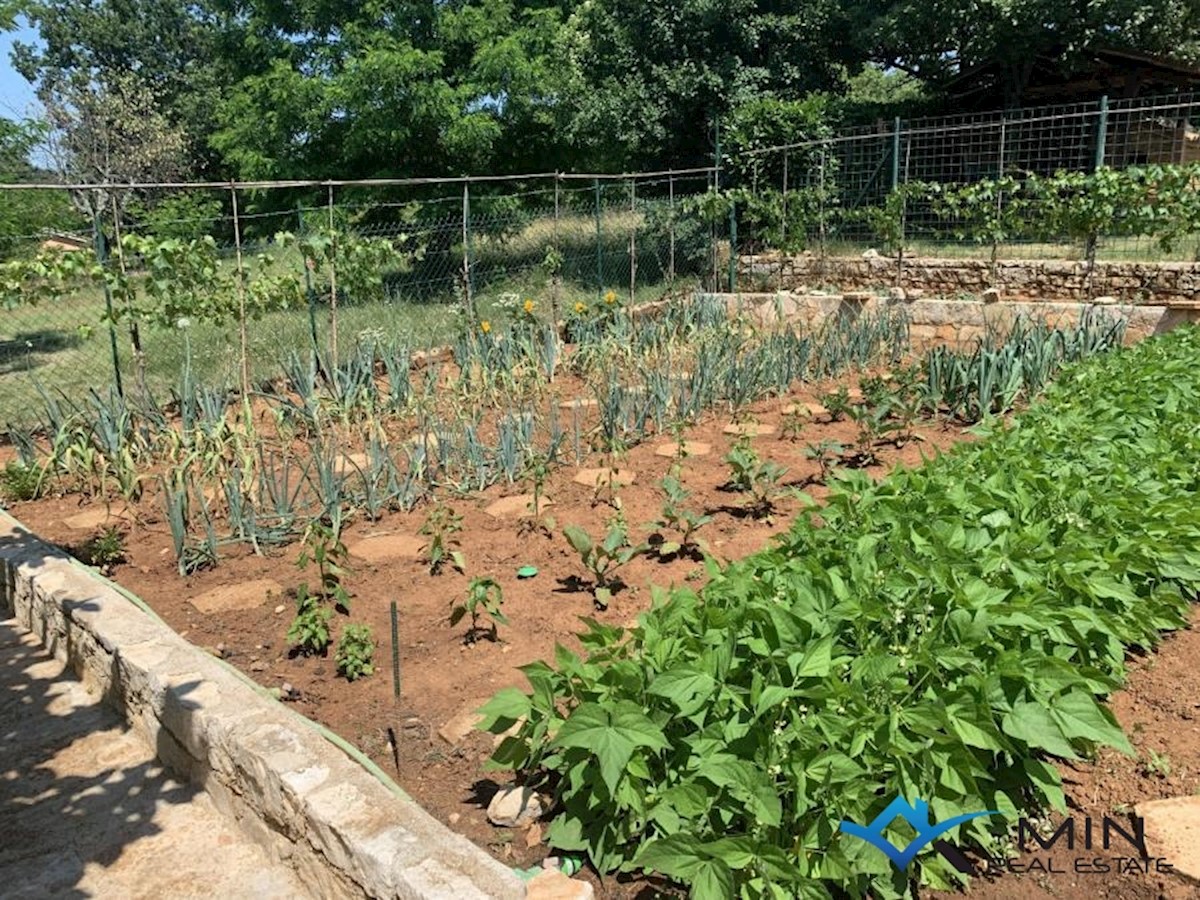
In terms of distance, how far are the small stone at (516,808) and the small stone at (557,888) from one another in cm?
37

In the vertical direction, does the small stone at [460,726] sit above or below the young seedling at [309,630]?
below

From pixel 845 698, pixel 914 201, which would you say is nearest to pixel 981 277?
pixel 914 201

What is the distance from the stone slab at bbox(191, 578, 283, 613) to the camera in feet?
11.6

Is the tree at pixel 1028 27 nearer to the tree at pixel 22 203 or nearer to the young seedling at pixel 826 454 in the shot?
the young seedling at pixel 826 454

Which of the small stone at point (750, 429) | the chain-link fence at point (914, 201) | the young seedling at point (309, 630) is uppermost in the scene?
the chain-link fence at point (914, 201)

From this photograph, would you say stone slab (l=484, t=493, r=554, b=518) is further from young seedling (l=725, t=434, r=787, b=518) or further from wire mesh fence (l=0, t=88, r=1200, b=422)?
wire mesh fence (l=0, t=88, r=1200, b=422)

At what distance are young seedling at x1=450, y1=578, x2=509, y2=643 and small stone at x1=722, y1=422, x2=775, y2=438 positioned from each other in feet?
8.62

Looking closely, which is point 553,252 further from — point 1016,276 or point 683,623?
point 683,623

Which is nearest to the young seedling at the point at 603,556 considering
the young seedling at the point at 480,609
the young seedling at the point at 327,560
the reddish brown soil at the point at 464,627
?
the reddish brown soil at the point at 464,627

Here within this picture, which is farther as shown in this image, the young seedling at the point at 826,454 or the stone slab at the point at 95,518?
the young seedling at the point at 826,454

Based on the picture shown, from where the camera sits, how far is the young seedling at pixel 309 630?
3080 millimetres

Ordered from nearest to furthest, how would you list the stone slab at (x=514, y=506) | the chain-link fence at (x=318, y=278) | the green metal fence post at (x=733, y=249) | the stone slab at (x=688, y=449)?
the stone slab at (x=514, y=506)
the stone slab at (x=688, y=449)
the chain-link fence at (x=318, y=278)
the green metal fence post at (x=733, y=249)

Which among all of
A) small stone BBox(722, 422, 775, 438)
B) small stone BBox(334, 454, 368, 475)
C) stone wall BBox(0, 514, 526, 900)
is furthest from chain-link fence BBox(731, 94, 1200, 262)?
stone wall BBox(0, 514, 526, 900)

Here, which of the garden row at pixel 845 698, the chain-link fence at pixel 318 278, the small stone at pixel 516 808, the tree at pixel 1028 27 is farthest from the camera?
the tree at pixel 1028 27
